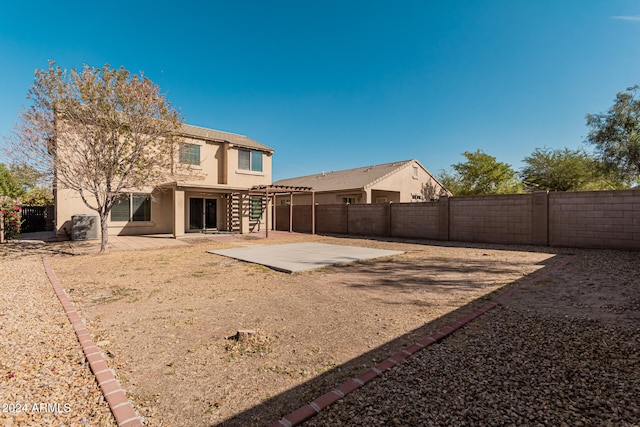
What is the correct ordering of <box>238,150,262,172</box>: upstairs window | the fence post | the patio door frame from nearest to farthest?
the fence post → the patio door frame → <box>238,150,262,172</box>: upstairs window

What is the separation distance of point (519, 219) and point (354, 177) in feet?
48.5

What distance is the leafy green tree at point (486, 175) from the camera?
2738 centimetres

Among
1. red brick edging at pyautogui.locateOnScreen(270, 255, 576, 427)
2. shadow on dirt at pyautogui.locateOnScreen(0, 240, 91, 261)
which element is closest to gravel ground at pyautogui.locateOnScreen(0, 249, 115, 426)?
red brick edging at pyautogui.locateOnScreen(270, 255, 576, 427)

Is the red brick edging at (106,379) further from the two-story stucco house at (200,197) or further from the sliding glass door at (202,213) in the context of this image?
the sliding glass door at (202,213)

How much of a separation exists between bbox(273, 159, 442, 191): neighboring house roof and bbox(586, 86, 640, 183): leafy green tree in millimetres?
13221

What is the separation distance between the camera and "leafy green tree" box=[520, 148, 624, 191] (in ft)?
81.1

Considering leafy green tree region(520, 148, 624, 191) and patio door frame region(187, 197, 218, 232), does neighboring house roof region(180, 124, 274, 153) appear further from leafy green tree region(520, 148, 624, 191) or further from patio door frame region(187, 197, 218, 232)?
leafy green tree region(520, 148, 624, 191)

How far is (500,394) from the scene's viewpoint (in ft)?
7.95

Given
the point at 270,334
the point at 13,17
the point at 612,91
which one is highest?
the point at 612,91

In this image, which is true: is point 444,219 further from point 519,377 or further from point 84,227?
point 84,227

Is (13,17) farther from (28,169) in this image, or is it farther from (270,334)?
(270,334)

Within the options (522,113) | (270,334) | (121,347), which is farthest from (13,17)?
(522,113)

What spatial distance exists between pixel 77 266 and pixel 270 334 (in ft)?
25.4

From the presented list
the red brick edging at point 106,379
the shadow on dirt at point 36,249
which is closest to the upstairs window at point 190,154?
the shadow on dirt at point 36,249
